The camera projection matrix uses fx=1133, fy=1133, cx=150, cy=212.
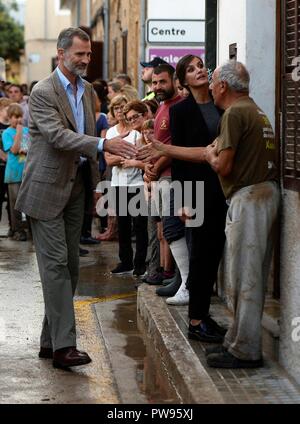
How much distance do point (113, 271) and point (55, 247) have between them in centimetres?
463

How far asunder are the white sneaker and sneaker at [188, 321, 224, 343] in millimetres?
1181

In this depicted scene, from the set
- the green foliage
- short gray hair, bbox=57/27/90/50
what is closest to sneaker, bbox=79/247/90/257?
short gray hair, bbox=57/27/90/50

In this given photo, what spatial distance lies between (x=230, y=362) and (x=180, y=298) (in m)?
2.14

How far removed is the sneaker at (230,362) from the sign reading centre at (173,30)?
25.3 feet

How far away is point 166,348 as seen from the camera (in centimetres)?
781

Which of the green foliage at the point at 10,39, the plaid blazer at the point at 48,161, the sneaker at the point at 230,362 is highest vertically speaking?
the green foliage at the point at 10,39

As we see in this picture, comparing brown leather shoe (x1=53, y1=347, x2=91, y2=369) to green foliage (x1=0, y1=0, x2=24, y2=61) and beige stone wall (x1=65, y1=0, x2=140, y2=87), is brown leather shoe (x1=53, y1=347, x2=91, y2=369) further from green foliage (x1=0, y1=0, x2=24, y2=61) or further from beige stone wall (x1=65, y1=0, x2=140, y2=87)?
green foliage (x1=0, y1=0, x2=24, y2=61)

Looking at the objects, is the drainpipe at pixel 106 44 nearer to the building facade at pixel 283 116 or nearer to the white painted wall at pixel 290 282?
the building facade at pixel 283 116

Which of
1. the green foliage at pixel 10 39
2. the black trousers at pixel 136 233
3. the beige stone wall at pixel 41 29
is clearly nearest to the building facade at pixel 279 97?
the black trousers at pixel 136 233

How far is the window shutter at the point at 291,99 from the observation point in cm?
697

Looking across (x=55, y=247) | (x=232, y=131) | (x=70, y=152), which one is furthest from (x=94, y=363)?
(x=232, y=131)

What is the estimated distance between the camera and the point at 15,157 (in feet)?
52.0

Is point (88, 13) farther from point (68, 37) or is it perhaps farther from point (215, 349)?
point (215, 349)
